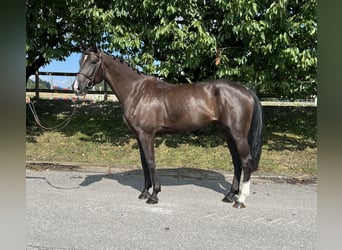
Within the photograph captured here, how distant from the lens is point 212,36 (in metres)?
6.50

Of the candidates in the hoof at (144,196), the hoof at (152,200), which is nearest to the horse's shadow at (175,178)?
the hoof at (144,196)

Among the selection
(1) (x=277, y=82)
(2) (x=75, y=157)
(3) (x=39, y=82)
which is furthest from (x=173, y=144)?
(3) (x=39, y=82)

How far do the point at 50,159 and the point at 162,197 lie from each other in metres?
3.31

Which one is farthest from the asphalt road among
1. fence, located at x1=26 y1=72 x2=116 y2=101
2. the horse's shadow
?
fence, located at x1=26 y1=72 x2=116 y2=101

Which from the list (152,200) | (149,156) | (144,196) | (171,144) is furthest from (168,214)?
(171,144)

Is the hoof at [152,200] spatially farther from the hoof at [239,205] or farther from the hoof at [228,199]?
the hoof at [239,205]

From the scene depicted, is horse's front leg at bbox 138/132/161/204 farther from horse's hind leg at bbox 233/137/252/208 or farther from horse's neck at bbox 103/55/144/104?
horse's hind leg at bbox 233/137/252/208

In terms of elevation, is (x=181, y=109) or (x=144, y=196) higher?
(x=181, y=109)

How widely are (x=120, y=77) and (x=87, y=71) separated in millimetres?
482

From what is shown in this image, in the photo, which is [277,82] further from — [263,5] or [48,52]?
[48,52]

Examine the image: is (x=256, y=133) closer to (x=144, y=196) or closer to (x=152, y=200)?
Answer: (x=152, y=200)

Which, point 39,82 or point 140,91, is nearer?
point 140,91

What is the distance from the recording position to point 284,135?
8.43 meters

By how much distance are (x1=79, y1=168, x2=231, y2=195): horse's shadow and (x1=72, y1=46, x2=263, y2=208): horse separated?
0.99 meters
